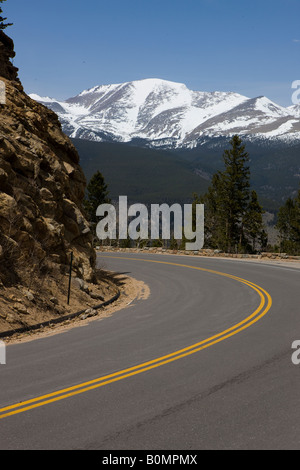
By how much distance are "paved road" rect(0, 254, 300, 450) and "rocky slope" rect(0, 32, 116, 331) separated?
2.53 meters

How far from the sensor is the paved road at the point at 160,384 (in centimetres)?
579

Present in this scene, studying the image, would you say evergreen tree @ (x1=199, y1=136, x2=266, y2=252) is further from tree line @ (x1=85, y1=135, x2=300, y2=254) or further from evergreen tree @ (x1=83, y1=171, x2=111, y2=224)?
evergreen tree @ (x1=83, y1=171, x2=111, y2=224)

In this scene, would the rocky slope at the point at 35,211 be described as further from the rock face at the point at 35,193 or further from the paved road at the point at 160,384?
the paved road at the point at 160,384

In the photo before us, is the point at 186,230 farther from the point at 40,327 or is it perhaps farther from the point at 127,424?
the point at 127,424

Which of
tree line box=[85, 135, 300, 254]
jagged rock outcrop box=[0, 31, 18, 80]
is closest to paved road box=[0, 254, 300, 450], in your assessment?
jagged rock outcrop box=[0, 31, 18, 80]

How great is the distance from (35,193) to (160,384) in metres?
11.5

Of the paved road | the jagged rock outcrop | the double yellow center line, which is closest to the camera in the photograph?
the paved road

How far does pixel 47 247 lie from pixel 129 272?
12109 mm

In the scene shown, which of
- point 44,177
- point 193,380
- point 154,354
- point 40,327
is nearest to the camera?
point 193,380

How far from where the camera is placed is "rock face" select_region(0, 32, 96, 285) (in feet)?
49.3

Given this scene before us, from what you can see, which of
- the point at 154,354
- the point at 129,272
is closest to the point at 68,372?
the point at 154,354

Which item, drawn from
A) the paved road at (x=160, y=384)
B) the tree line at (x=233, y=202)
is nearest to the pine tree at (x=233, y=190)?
the tree line at (x=233, y=202)

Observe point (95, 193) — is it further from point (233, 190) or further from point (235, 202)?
point (235, 202)

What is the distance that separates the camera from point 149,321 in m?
13.4
